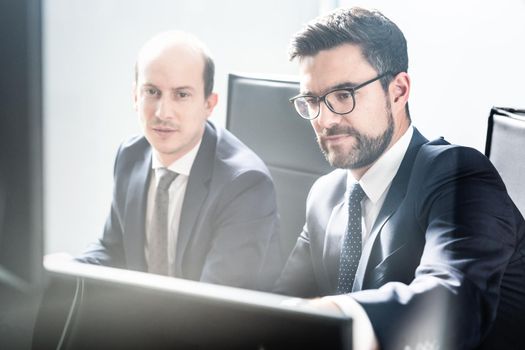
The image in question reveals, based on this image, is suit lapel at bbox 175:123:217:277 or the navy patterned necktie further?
suit lapel at bbox 175:123:217:277

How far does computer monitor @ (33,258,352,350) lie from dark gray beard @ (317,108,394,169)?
29cm

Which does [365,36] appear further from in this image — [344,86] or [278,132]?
[278,132]

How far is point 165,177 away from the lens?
0.78 m

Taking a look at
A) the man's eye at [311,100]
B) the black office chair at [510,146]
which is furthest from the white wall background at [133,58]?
the man's eye at [311,100]

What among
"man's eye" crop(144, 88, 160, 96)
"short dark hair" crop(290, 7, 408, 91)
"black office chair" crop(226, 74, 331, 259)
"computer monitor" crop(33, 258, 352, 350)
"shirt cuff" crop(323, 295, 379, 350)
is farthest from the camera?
"black office chair" crop(226, 74, 331, 259)

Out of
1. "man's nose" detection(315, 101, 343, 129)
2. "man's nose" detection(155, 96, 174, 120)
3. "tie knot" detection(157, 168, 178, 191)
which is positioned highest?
"man's nose" detection(315, 101, 343, 129)

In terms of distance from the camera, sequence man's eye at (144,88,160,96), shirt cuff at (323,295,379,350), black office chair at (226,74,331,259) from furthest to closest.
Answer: black office chair at (226,74,331,259)
man's eye at (144,88,160,96)
shirt cuff at (323,295,379,350)

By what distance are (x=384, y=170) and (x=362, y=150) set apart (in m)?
0.03

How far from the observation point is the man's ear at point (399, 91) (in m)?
0.61

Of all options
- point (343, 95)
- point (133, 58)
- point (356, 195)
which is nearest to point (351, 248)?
point (356, 195)

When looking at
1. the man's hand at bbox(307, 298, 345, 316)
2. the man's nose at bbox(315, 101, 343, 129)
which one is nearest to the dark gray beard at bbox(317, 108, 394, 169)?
the man's nose at bbox(315, 101, 343, 129)

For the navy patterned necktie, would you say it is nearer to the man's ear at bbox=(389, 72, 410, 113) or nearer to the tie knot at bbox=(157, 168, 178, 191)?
the man's ear at bbox=(389, 72, 410, 113)

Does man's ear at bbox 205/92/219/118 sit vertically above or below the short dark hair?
below

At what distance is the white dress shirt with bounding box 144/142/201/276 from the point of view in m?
0.75
